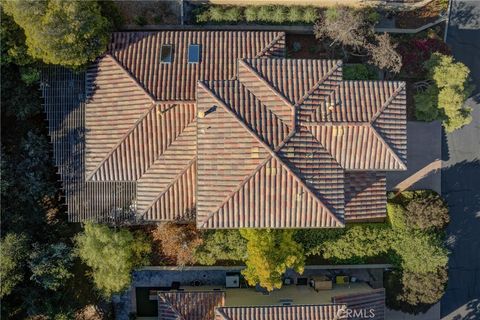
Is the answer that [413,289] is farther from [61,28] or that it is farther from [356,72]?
[61,28]

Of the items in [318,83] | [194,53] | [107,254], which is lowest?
[107,254]

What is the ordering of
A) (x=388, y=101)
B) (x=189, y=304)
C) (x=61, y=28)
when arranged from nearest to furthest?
1. (x=61, y=28)
2. (x=388, y=101)
3. (x=189, y=304)

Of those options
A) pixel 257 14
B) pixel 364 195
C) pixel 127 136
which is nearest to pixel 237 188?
pixel 127 136

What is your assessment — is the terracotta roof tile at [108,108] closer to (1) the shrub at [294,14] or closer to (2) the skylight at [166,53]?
(2) the skylight at [166,53]

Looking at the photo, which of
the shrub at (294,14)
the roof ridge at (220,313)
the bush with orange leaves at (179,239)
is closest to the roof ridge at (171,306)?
the bush with orange leaves at (179,239)

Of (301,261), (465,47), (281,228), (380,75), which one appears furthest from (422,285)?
(465,47)

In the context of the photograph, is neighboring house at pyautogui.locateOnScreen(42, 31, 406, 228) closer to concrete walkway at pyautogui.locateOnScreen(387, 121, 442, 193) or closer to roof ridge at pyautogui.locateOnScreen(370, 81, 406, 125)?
roof ridge at pyautogui.locateOnScreen(370, 81, 406, 125)

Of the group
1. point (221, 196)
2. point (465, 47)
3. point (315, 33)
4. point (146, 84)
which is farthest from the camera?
point (465, 47)

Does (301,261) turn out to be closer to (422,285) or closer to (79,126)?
(422,285)

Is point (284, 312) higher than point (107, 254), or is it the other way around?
point (107, 254)
